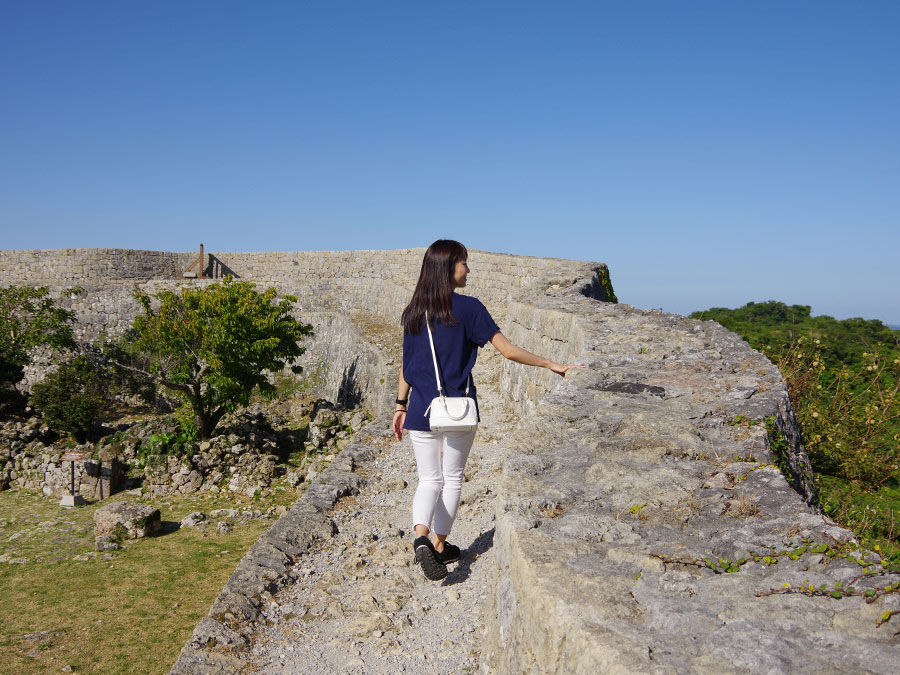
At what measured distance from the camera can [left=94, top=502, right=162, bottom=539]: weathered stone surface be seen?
9.92m

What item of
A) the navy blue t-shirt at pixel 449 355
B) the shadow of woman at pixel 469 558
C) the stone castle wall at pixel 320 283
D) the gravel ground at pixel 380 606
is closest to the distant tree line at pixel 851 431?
the shadow of woman at pixel 469 558

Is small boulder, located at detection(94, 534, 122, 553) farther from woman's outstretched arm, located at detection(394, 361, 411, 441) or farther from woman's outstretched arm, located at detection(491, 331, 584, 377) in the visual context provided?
woman's outstretched arm, located at detection(491, 331, 584, 377)

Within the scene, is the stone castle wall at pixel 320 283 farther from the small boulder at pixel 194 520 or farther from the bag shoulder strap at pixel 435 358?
the bag shoulder strap at pixel 435 358

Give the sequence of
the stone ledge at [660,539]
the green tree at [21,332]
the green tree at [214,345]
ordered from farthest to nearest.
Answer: the green tree at [21,332]
the green tree at [214,345]
the stone ledge at [660,539]

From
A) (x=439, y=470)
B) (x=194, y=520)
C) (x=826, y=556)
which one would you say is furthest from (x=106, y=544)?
(x=826, y=556)

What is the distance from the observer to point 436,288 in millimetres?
3107

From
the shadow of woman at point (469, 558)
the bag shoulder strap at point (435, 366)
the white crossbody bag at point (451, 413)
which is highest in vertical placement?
the bag shoulder strap at point (435, 366)

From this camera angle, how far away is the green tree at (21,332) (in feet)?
66.4

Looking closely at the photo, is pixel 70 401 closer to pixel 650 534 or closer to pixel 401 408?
pixel 401 408

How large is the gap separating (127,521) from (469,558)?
825 centimetres

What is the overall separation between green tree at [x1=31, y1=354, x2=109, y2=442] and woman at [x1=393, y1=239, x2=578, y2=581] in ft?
56.0

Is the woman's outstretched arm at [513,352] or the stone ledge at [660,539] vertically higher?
the woman's outstretched arm at [513,352]

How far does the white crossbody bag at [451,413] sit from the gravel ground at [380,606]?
968mm

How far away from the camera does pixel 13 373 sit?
20281 mm
